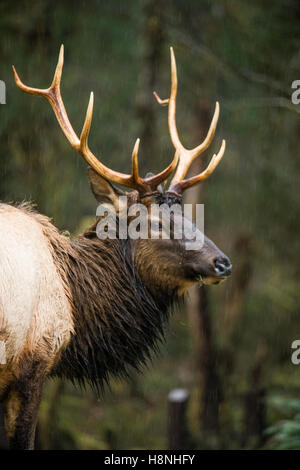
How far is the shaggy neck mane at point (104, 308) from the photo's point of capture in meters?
4.17

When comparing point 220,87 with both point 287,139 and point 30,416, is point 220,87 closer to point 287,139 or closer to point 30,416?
point 287,139

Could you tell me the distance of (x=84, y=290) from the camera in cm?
424

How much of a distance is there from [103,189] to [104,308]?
2.91 ft

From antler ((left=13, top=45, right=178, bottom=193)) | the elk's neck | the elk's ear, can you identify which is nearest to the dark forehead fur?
the elk's neck

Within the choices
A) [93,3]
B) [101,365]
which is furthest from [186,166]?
[93,3]

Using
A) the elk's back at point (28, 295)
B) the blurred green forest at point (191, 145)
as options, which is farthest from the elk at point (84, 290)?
the blurred green forest at point (191, 145)

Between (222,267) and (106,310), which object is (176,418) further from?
(222,267)

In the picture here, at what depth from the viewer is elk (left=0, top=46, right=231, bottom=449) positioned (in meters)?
3.74

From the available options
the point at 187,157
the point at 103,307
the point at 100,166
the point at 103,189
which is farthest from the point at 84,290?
the point at 187,157

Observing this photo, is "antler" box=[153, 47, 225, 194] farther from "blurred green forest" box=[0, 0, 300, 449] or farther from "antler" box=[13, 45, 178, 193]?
"blurred green forest" box=[0, 0, 300, 449]

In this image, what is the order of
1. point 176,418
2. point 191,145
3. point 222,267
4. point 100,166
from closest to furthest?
point 222,267
point 100,166
point 176,418
point 191,145

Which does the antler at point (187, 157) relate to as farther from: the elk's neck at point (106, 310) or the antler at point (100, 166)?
the elk's neck at point (106, 310)

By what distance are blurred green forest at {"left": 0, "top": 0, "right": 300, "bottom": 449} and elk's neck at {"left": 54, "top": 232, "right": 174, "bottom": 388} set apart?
290 cm

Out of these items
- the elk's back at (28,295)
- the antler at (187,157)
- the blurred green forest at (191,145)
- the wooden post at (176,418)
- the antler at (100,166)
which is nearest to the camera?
the elk's back at (28,295)
